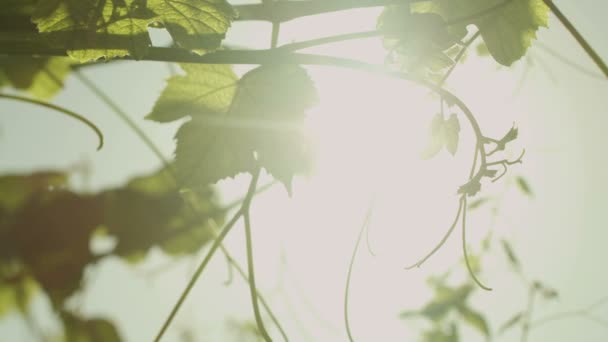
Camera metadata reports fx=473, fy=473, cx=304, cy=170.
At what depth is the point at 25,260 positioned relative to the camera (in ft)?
4.72

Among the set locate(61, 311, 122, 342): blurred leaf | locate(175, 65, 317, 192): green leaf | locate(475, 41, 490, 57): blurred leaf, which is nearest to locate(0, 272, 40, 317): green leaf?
locate(61, 311, 122, 342): blurred leaf

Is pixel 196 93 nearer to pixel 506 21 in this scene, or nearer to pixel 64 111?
pixel 64 111

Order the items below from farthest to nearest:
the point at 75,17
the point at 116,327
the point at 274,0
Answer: the point at 116,327
the point at 274,0
the point at 75,17

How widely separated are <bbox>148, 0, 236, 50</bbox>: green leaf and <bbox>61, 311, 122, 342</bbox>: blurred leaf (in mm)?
1069

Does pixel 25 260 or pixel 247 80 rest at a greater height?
pixel 247 80

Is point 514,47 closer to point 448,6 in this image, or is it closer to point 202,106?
point 448,6

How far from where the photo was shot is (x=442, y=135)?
0.71 m

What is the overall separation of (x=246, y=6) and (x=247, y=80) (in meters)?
0.11

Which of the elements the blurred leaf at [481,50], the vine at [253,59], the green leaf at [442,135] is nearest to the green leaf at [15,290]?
the vine at [253,59]

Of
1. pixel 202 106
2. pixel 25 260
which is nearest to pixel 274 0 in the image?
pixel 202 106

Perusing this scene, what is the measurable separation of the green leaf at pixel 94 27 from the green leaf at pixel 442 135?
0.42 m

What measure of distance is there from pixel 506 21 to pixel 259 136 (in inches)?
16.9

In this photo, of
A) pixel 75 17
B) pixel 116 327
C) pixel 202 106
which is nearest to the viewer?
pixel 75 17

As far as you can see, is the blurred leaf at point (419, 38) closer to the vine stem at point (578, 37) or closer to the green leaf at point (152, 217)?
the vine stem at point (578, 37)
